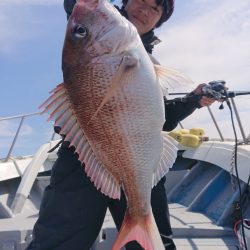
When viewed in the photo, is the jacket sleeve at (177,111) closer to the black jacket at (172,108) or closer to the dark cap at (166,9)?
the black jacket at (172,108)

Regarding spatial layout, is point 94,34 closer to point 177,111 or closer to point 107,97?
point 107,97

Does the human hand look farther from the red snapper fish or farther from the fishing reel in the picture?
the red snapper fish

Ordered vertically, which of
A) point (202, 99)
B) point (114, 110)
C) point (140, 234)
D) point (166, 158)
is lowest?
point (140, 234)

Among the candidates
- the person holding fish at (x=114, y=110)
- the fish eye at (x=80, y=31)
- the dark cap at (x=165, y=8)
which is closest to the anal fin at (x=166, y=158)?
the person holding fish at (x=114, y=110)

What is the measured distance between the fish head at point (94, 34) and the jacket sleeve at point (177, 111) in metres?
0.74

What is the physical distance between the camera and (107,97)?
1.87m

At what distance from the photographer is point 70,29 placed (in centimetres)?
191

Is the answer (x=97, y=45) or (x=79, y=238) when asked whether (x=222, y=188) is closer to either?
(x=79, y=238)

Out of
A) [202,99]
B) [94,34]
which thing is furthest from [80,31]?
[202,99]

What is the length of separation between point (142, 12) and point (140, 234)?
130 cm

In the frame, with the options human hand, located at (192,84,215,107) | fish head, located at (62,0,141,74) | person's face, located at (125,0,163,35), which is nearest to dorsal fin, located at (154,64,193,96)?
fish head, located at (62,0,141,74)

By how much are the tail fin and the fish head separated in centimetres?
81

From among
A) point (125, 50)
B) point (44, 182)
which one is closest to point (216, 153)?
point (44, 182)

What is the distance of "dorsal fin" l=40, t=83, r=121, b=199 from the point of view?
1906mm
